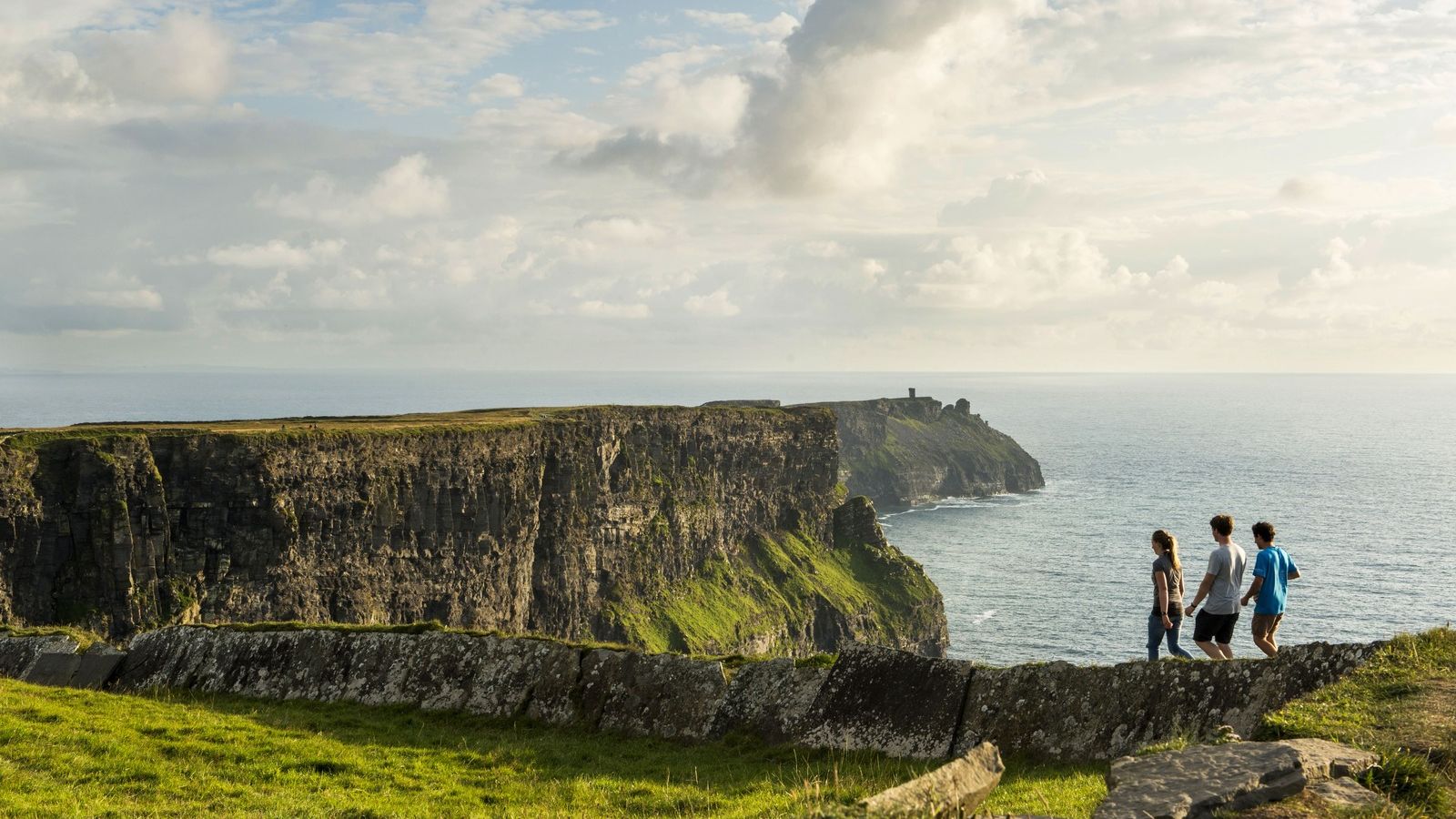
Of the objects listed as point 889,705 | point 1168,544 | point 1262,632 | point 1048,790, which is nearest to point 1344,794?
point 1048,790

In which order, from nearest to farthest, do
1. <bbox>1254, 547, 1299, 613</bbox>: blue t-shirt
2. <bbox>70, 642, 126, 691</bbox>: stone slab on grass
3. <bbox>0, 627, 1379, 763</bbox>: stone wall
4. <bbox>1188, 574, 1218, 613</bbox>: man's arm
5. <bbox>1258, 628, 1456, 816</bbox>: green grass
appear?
<bbox>1258, 628, 1456, 816</bbox>: green grass → <bbox>0, 627, 1379, 763</bbox>: stone wall → <bbox>1254, 547, 1299, 613</bbox>: blue t-shirt → <bbox>1188, 574, 1218, 613</bbox>: man's arm → <bbox>70, 642, 126, 691</bbox>: stone slab on grass

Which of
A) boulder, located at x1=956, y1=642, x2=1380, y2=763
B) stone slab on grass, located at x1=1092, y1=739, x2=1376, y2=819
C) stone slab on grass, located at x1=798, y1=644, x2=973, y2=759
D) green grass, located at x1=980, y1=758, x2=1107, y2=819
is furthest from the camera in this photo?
stone slab on grass, located at x1=798, y1=644, x2=973, y2=759

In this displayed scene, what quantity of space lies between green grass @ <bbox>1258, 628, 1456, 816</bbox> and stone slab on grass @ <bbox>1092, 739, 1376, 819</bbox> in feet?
1.23

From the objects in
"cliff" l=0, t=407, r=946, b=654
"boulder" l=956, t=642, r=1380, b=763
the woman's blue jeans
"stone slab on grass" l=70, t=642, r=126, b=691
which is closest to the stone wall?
"boulder" l=956, t=642, r=1380, b=763

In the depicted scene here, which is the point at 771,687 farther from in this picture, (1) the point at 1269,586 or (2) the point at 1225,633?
(1) the point at 1269,586

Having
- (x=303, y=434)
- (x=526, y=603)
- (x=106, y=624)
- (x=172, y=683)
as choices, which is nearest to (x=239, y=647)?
(x=172, y=683)

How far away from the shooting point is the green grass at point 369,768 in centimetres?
1076

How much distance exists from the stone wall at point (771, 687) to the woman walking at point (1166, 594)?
5.42 m

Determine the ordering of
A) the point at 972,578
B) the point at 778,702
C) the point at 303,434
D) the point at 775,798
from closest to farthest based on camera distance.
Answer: the point at 775,798, the point at 778,702, the point at 303,434, the point at 972,578

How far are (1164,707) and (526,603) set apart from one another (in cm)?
9468

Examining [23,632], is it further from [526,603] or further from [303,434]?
[526,603]

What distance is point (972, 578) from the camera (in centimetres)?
16038

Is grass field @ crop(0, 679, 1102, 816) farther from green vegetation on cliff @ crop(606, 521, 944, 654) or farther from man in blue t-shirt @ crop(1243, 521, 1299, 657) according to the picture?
green vegetation on cliff @ crop(606, 521, 944, 654)

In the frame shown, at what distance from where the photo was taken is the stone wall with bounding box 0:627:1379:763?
12.2 meters
